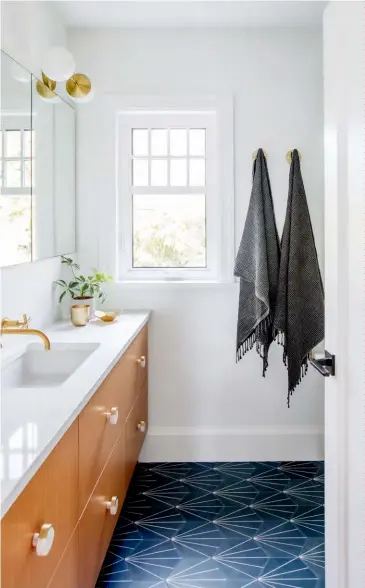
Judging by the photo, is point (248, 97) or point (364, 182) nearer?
point (364, 182)

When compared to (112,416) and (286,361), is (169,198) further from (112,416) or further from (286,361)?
(112,416)

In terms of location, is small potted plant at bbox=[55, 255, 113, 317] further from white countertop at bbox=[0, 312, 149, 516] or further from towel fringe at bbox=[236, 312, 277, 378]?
towel fringe at bbox=[236, 312, 277, 378]

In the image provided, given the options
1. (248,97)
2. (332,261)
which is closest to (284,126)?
(248,97)

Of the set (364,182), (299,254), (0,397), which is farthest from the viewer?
(299,254)

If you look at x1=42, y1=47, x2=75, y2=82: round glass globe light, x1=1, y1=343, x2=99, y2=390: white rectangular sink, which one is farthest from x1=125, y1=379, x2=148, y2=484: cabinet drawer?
x1=42, y1=47, x2=75, y2=82: round glass globe light

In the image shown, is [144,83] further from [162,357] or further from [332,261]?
[332,261]

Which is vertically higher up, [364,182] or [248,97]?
[248,97]

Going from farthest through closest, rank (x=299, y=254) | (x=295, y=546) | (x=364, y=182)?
(x=299, y=254), (x=295, y=546), (x=364, y=182)

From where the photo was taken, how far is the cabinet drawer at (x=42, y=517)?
3.42 ft

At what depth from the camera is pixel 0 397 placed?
4.97 ft

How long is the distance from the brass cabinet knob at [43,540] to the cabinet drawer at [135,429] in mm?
1297

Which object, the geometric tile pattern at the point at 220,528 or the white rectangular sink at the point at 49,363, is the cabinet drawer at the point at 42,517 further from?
the geometric tile pattern at the point at 220,528

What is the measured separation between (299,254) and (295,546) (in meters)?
1.42

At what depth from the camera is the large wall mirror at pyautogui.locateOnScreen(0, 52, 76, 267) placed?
2258 millimetres
